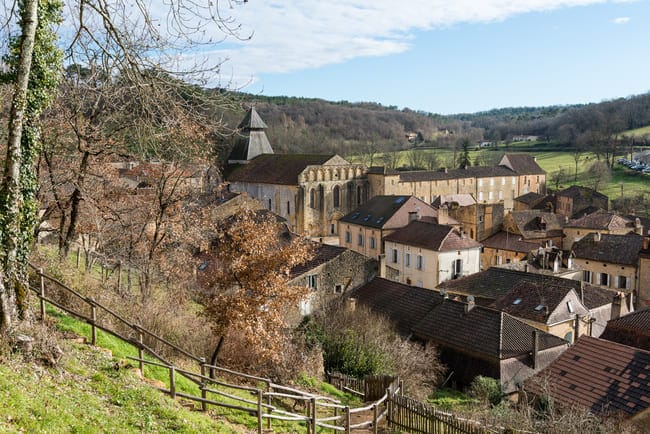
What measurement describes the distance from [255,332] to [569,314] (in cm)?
1805

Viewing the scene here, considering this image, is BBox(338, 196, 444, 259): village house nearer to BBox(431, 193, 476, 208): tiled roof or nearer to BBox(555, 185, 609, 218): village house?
BBox(431, 193, 476, 208): tiled roof

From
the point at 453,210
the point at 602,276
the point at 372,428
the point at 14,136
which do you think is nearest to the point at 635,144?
the point at 453,210

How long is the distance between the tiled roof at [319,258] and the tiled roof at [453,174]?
35401 millimetres

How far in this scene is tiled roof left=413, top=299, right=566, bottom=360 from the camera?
77.6ft

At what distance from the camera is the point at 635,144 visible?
110000mm

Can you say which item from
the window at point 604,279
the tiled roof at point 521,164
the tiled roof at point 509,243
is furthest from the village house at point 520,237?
the tiled roof at point 521,164

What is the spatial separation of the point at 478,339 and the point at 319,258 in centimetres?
927

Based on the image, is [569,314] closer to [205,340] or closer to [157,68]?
[205,340]

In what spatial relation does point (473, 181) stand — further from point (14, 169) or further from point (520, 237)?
point (14, 169)

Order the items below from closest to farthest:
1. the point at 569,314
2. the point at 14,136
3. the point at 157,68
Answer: the point at 14,136
the point at 157,68
the point at 569,314

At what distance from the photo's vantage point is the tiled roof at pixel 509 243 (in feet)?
143

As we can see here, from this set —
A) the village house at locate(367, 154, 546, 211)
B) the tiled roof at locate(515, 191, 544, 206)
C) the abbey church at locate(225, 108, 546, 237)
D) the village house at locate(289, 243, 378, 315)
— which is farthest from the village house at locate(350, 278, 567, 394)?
the tiled roof at locate(515, 191, 544, 206)

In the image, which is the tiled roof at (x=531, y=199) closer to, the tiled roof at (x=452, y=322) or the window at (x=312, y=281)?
the tiled roof at (x=452, y=322)

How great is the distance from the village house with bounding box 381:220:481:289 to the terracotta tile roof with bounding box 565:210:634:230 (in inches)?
593
